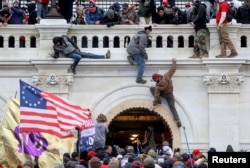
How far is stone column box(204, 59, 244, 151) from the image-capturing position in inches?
1246

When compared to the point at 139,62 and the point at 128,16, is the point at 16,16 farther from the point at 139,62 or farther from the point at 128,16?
the point at 139,62

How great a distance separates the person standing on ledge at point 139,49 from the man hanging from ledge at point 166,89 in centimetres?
49

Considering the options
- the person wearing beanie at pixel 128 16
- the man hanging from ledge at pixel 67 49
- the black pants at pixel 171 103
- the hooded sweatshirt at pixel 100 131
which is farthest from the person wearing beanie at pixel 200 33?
the hooded sweatshirt at pixel 100 131

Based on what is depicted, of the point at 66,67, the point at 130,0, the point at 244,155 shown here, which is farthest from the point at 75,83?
the point at 244,155

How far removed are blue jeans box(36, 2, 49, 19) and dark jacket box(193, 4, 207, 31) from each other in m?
4.35

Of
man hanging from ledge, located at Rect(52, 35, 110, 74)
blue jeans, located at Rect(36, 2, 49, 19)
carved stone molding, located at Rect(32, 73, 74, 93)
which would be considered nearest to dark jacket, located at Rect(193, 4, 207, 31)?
man hanging from ledge, located at Rect(52, 35, 110, 74)

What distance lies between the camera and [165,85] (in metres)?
31.7

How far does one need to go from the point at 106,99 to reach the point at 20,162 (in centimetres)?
570

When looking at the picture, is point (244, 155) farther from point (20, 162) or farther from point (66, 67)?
point (66, 67)

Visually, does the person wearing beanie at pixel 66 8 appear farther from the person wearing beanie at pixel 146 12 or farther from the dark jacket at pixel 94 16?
the person wearing beanie at pixel 146 12

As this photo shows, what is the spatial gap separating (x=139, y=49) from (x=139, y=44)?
141mm

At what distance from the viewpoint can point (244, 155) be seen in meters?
19.1

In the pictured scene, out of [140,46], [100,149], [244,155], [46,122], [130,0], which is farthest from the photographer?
[130,0]

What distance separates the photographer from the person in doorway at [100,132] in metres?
30.3
